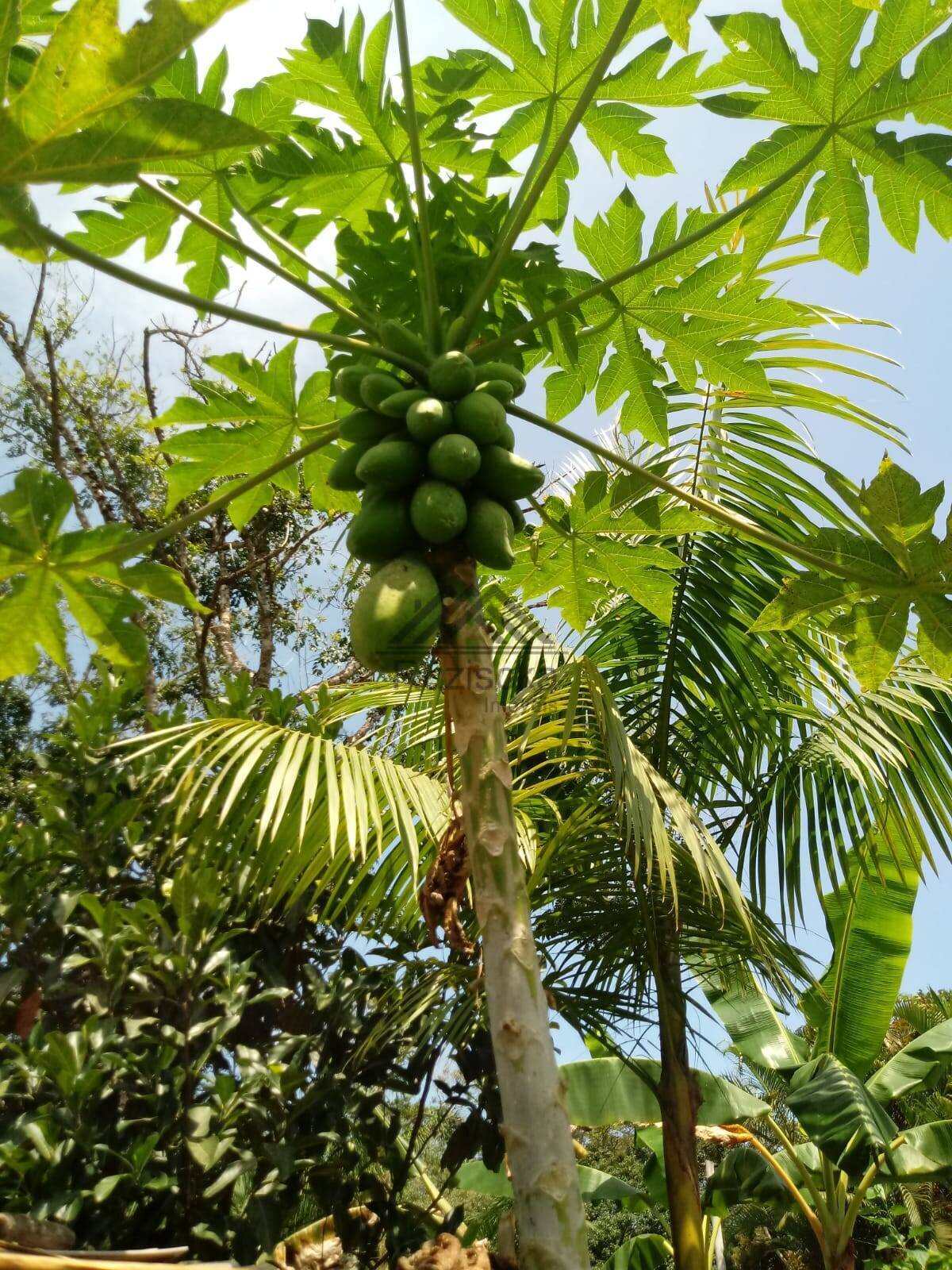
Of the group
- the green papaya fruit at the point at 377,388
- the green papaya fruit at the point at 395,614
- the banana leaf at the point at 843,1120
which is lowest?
the banana leaf at the point at 843,1120

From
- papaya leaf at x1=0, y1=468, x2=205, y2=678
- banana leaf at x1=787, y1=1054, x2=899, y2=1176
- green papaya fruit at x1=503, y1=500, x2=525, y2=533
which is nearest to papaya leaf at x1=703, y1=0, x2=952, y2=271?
green papaya fruit at x1=503, y1=500, x2=525, y2=533

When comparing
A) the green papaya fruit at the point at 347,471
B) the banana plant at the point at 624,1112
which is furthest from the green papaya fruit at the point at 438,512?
the banana plant at the point at 624,1112

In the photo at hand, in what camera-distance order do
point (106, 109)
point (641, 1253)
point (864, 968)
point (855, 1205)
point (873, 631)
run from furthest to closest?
point (641, 1253), point (864, 968), point (855, 1205), point (873, 631), point (106, 109)

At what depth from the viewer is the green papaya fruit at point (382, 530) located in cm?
165

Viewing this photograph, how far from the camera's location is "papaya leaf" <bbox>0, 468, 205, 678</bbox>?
1.61m

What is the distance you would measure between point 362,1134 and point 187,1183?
27.8 inches

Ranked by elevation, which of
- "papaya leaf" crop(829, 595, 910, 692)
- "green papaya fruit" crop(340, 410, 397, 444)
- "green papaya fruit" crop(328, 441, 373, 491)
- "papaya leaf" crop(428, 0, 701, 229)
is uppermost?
"papaya leaf" crop(428, 0, 701, 229)

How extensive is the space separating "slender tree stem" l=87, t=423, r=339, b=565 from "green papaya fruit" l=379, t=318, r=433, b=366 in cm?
18

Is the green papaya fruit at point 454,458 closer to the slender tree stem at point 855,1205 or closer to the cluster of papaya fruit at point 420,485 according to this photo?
the cluster of papaya fruit at point 420,485

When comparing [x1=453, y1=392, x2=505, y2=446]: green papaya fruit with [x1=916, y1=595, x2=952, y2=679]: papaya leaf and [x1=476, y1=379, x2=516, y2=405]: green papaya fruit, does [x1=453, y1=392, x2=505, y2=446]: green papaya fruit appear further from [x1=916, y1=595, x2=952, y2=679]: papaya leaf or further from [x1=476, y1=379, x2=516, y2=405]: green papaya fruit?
[x1=916, y1=595, x2=952, y2=679]: papaya leaf

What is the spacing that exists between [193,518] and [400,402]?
0.42 m

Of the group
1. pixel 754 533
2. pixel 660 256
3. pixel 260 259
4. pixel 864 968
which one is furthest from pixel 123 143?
pixel 864 968

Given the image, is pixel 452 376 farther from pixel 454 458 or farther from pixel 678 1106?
pixel 678 1106

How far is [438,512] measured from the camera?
1.57 m
